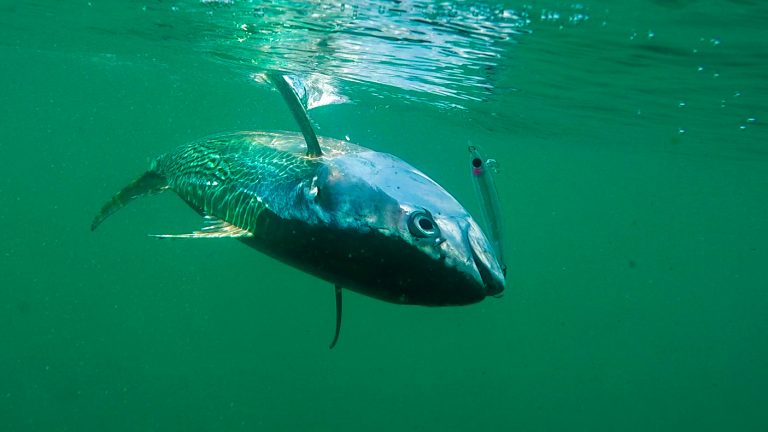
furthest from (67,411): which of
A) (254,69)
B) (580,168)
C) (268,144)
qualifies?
(580,168)

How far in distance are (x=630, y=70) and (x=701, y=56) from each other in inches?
81.9

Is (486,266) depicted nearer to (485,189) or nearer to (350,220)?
(350,220)

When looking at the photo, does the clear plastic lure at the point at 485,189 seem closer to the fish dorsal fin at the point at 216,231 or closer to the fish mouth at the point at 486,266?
the fish mouth at the point at 486,266

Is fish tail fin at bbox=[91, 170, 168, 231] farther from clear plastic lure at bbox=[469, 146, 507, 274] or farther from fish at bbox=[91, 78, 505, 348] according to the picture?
clear plastic lure at bbox=[469, 146, 507, 274]

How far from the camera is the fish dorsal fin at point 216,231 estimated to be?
6.90 ft

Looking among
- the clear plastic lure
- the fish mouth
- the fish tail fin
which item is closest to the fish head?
the fish mouth

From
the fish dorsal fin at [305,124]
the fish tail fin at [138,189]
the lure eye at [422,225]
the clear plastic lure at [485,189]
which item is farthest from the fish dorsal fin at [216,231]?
the clear plastic lure at [485,189]

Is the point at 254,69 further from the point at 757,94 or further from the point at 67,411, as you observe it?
the point at 757,94

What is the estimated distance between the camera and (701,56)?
1092 cm

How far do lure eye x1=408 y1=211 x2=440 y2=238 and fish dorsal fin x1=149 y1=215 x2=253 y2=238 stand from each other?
0.81 meters

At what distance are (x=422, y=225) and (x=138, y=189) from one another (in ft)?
8.59

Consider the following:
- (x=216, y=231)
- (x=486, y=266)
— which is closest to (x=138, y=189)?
(x=216, y=231)

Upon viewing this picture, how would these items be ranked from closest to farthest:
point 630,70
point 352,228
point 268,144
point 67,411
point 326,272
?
point 352,228
point 326,272
point 268,144
point 630,70
point 67,411

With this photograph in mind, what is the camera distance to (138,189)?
352 centimetres
